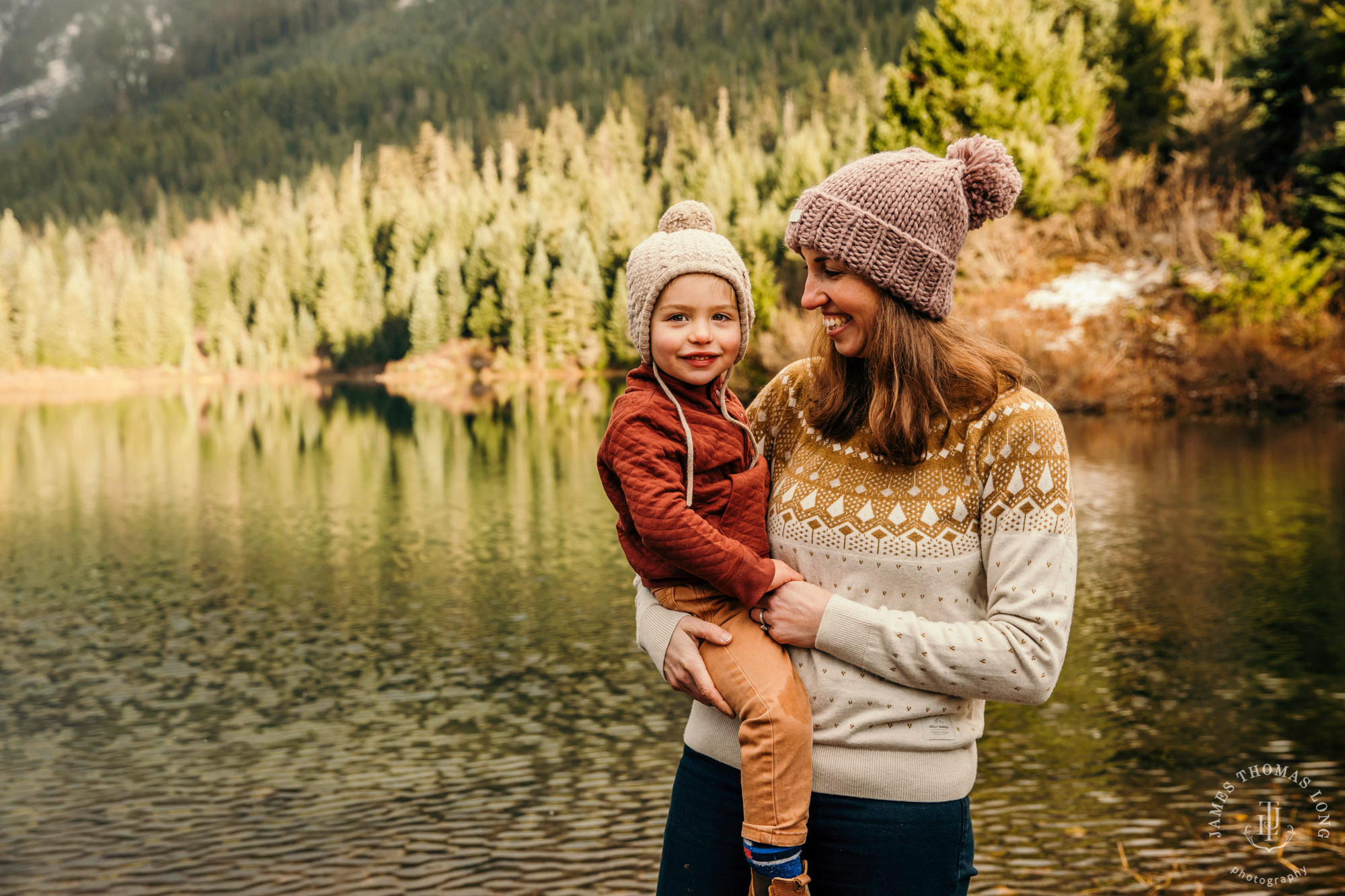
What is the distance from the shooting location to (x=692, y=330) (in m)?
2.27

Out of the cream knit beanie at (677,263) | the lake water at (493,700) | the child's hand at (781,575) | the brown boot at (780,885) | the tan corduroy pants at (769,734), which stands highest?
the cream knit beanie at (677,263)

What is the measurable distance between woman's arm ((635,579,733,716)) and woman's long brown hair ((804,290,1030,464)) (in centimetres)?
47

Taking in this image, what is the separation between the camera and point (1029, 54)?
104 feet

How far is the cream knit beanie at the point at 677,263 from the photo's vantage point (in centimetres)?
225

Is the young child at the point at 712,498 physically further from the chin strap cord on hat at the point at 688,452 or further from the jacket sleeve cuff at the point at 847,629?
the jacket sleeve cuff at the point at 847,629

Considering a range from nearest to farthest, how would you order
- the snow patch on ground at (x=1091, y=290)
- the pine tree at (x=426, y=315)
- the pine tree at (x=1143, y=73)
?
the snow patch on ground at (x=1091, y=290)
the pine tree at (x=1143, y=73)
the pine tree at (x=426, y=315)

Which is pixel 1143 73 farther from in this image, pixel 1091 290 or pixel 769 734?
pixel 769 734

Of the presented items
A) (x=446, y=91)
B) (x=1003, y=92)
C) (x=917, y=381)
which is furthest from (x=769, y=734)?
(x=446, y=91)

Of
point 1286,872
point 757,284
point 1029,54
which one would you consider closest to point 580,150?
point 757,284

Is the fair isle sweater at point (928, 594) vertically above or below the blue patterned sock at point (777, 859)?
above

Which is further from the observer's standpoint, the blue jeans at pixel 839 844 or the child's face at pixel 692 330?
the child's face at pixel 692 330

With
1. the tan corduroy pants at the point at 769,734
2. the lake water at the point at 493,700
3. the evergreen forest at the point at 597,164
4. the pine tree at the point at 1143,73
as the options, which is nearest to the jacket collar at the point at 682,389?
the tan corduroy pants at the point at 769,734

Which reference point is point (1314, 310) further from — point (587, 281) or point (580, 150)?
point (580, 150)

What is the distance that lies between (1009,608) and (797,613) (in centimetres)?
37
